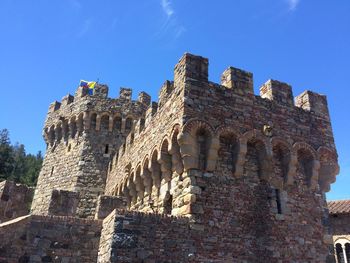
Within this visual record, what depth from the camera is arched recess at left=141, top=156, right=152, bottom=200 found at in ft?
33.6

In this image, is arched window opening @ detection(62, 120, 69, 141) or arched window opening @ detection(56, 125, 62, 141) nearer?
arched window opening @ detection(62, 120, 69, 141)

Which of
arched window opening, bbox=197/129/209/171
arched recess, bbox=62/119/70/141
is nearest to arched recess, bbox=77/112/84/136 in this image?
arched recess, bbox=62/119/70/141

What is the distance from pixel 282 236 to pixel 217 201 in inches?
73.5

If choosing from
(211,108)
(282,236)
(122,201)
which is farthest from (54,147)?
(282,236)

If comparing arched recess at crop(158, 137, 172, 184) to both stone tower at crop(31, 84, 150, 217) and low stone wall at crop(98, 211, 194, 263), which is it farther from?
stone tower at crop(31, 84, 150, 217)

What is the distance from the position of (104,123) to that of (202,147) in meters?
10.7

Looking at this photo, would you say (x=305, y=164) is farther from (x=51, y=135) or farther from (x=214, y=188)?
(x=51, y=135)

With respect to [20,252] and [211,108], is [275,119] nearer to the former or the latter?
[211,108]

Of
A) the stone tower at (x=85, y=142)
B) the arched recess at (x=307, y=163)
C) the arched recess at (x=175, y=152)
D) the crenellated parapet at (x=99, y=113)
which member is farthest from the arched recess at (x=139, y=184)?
the crenellated parapet at (x=99, y=113)

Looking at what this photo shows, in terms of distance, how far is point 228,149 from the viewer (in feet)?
29.1

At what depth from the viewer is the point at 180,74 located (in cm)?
916

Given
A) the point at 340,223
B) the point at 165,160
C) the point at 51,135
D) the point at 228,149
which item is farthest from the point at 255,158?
the point at 51,135

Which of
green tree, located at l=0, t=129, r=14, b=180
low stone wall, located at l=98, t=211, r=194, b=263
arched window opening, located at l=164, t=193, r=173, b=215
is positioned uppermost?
green tree, located at l=0, t=129, r=14, b=180

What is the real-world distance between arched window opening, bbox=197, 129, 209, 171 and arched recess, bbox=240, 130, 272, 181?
936 mm
